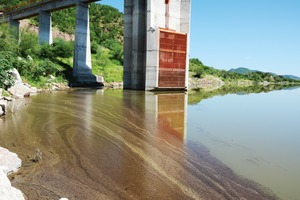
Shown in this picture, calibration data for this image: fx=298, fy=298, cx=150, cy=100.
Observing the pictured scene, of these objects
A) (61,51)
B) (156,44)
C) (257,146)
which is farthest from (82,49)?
(257,146)

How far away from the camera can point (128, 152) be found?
5004mm

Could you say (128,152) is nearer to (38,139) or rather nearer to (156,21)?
(38,139)

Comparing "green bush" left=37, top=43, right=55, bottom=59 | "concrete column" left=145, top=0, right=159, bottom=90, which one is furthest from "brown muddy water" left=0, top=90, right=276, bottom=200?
"green bush" left=37, top=43, right=55, bottom=59

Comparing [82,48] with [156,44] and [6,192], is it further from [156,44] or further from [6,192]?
[6,192]

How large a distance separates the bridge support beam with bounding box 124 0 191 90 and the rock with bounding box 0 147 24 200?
57.9ft

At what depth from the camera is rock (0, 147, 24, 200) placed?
2570 mm

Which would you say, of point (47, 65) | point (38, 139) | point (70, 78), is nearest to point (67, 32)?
point (70, 78)

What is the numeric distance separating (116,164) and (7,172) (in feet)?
4.75

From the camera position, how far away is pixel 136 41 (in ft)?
73.3

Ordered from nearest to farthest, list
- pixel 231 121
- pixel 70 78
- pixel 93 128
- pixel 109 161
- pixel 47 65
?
1. pixel 109 161
2. pixel 93 128
3. pixel 231 121
4. pixel 47 65
5. pixel 70 78

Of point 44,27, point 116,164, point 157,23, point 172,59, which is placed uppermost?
point 44,27

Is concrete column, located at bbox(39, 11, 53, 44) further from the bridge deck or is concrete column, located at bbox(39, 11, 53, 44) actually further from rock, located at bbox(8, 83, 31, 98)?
rock, located at bbox(8, 83, 31, 98)

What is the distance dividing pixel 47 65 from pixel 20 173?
63.4 ft

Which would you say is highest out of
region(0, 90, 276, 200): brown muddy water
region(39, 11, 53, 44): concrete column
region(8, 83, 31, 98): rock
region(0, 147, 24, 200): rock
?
region(39, 11, 53, 44): concrete column
